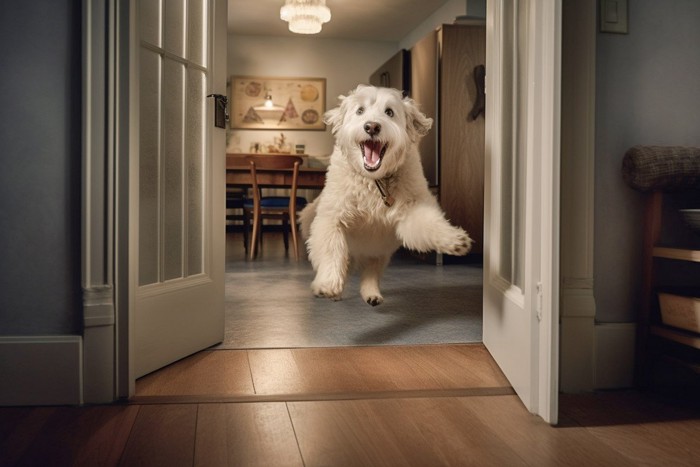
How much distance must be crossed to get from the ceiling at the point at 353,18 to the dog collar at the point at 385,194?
5.45 m

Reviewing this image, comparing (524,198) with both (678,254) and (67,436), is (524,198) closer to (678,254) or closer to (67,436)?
(678,254)

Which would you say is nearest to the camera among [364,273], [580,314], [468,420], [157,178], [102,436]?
[102,436]

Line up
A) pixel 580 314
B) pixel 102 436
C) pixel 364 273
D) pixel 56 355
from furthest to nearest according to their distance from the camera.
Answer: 1. pixel 364 273
2. pixel 580 314
3. pixel 56 355
4. pixel 102 436

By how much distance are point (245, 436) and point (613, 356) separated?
3.71ft

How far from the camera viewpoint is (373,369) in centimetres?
199

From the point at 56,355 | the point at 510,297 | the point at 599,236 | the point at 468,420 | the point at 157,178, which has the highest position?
the point at 157,178

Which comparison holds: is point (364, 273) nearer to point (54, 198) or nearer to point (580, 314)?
point (580, 314)

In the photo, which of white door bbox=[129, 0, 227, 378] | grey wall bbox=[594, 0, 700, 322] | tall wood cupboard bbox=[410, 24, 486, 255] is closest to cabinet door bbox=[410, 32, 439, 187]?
tall wood cupboard bbox=[410, 24, 486, 255]

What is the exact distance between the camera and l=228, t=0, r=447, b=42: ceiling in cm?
762

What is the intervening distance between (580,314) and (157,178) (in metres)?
1.41

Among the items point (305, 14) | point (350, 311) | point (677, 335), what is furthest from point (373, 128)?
point (305, 14)

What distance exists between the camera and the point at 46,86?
1.64 meters

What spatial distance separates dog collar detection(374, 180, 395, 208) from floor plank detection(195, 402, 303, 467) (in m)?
1.24

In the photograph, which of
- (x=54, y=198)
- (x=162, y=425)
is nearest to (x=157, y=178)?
(x=54, y=198)
